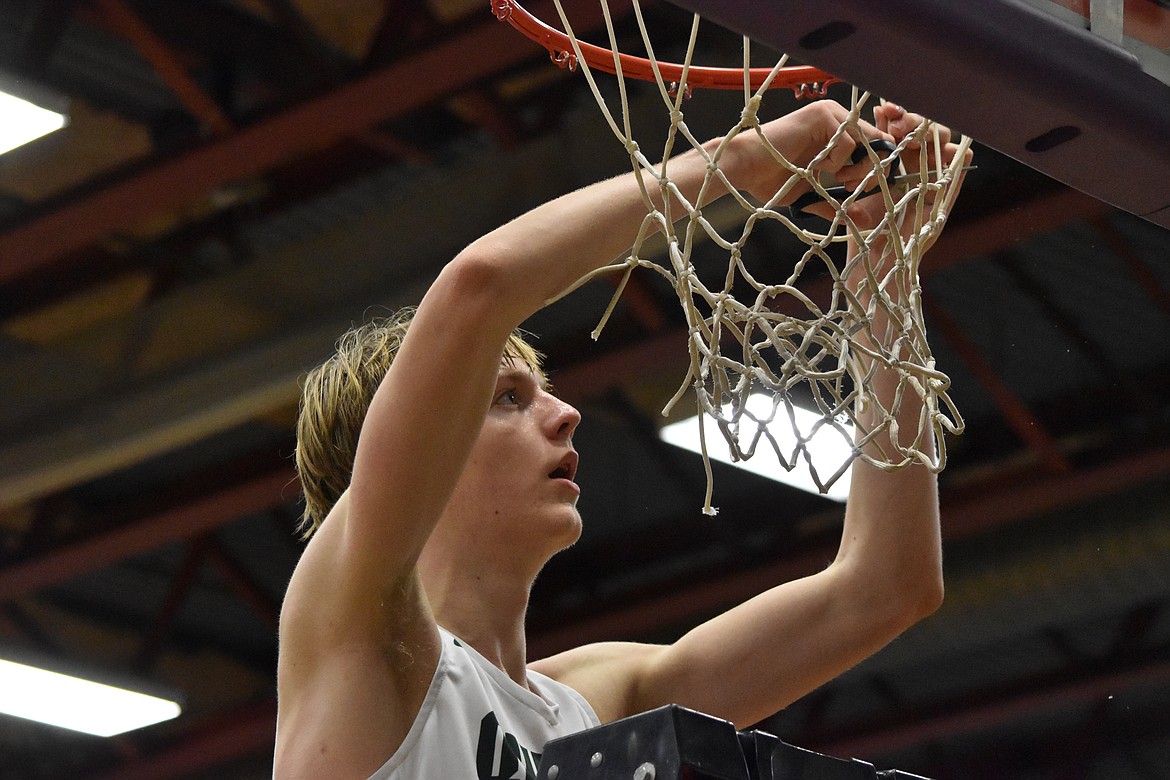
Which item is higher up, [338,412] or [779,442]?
[779,442]

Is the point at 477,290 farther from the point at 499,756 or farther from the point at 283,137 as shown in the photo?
the point at 283,137

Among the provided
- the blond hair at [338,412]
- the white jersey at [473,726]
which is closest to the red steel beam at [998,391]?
the blond hair at [338,412]

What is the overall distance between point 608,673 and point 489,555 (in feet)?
0.98

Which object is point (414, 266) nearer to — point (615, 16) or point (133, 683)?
point (615, 16)

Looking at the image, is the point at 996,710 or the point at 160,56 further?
the point at 996,710

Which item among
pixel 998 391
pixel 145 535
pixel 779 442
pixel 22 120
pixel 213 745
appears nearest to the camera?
pixel 22 120

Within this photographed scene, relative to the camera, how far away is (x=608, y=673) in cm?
232

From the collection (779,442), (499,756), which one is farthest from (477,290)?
(779,442)

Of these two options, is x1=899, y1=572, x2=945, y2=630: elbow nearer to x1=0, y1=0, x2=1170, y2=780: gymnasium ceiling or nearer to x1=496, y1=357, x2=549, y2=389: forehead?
x1=496, y1=357, x2=549, y2=389: forehead

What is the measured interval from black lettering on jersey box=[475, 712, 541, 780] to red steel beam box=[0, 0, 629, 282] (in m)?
2.72

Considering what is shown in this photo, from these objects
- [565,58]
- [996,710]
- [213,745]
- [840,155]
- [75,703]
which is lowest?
[840,155]

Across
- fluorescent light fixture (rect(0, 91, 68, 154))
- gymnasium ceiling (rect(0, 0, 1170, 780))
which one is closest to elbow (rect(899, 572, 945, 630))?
gymnasium ceiling (rect(0, 0, 1170, 780))

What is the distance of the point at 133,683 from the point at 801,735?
3.76 m

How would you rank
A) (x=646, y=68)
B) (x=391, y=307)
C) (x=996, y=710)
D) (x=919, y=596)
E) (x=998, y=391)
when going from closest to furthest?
1. (x=919, y=596)
2. (x=646, y=68)
3. (x=391, y=307)
4. (x=998, y=391)
5. (x=996, y=710)
